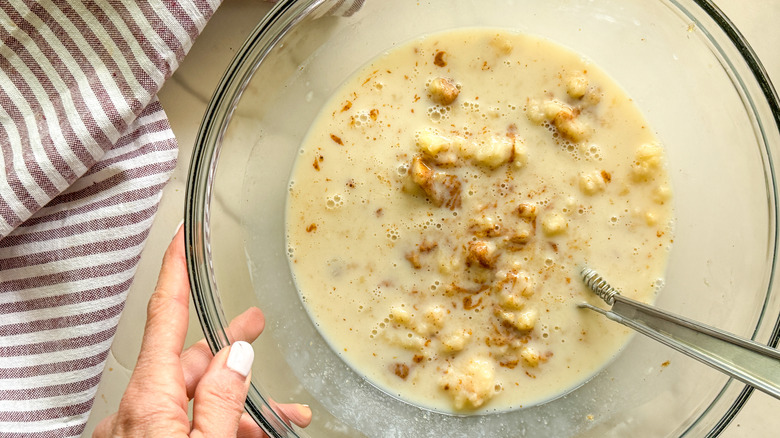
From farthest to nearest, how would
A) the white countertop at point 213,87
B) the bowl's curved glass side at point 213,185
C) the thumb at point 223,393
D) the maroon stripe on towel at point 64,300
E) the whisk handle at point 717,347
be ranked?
1. the white countertop at point 213,87
2. the maroon stripe on towel at point 64,300
3. the bowl's curved glass side at point 213,185
4. the thumb at point 223,393
5. the whisk handle at point 717,347

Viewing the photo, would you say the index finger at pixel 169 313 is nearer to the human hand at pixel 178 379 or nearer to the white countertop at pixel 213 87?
the human hand at pixel 178 379

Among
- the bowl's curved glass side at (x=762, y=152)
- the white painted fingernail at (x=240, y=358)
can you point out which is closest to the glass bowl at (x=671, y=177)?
the bowl's curved glass side at (x=762, y=152)

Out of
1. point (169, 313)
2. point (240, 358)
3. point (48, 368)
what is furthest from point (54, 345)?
point (240, 358)

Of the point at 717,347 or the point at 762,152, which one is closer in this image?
the point at 717,347

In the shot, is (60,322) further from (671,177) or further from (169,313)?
(671,177)

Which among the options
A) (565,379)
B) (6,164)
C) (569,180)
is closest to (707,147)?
(569,180)

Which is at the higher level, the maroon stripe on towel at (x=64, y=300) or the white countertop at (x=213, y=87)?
the white countertop at (x=213, y=87)
